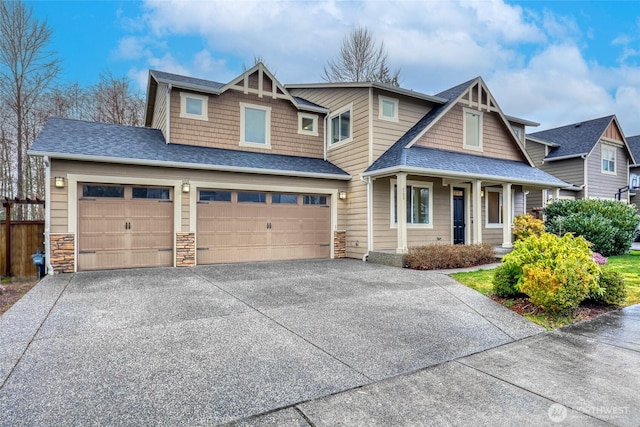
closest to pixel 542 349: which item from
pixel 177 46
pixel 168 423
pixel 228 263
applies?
pixel 168 423

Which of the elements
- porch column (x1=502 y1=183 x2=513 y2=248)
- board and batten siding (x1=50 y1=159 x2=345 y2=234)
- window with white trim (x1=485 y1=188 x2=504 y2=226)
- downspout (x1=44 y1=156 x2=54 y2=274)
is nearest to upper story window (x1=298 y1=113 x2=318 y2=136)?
board and batten siding (x1=50 y1=159 x2=345 y2=234)

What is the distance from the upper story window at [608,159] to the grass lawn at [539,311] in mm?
11244

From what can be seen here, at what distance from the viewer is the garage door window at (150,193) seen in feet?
30.7

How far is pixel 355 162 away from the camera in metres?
11.9

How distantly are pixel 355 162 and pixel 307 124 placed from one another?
2.42 m

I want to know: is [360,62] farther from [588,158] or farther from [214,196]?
[214,196]

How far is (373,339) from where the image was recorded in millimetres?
4270

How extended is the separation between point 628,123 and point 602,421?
41.8 metres

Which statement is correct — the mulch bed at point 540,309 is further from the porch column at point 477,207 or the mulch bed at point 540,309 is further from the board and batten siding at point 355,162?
the board and batten siding at point 355,162

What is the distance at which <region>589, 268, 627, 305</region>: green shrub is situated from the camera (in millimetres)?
5766

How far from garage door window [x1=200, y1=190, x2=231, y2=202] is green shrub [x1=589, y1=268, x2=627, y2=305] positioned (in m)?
8.63

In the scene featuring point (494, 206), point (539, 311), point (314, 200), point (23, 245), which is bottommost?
point (539, 311)

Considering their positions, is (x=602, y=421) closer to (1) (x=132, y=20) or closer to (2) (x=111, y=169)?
(2) (x=111, y=169)

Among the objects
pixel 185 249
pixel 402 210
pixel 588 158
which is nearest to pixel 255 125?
pixel 185 249
